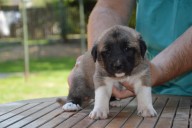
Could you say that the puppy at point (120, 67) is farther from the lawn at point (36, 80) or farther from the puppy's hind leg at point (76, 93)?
the lawn at point (36, 80)

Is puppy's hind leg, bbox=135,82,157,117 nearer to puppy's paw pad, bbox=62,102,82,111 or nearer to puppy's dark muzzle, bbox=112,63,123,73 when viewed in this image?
puppy's dark muzzle, bbox=112,63,123,73

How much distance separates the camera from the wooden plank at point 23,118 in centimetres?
259

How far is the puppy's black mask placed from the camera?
2.67 meters

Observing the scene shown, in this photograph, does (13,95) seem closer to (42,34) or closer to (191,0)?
(191,0)

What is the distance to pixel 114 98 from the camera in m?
3.32

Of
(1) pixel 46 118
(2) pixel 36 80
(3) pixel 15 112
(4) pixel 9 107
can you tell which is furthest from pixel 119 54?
(2) pixel 36 80

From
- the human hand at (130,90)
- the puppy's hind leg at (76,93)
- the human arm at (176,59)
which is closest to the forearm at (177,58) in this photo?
the human arm at (176,59)

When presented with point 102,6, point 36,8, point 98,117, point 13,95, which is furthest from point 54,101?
point 36,8

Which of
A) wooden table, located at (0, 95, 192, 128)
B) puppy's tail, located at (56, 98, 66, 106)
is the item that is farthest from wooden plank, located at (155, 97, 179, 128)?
puppy's tail, located at (56, 98, 66, 106)

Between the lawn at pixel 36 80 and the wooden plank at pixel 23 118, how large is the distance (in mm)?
5971

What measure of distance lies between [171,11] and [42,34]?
17.3 metres

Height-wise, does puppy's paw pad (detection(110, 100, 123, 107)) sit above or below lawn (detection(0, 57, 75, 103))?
above

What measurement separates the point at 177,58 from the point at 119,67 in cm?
74

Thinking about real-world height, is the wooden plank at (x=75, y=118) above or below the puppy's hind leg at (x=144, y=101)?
below
